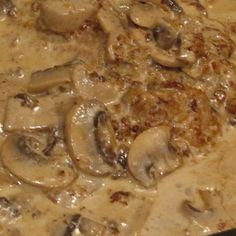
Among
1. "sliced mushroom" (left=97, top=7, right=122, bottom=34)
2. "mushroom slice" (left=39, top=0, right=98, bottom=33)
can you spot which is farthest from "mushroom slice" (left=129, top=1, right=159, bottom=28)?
"mushroom slice" (left=39, top=0, right=98, bottom=33)

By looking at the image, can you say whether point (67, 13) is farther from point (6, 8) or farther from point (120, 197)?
point (120, 197)

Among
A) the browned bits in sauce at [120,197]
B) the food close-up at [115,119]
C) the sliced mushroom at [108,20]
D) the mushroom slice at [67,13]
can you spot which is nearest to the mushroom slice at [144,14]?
the food close-up at [115,119]

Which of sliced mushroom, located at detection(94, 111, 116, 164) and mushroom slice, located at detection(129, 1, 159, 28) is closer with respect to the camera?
sliced mushroom, located at detection(94, 111, 116, 164)

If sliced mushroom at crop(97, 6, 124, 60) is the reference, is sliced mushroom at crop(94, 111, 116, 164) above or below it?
below

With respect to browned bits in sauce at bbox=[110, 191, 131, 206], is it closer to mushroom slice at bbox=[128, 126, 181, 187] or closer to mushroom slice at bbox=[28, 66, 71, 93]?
mushroom slice at bbox=[128, 126, 181, 187]

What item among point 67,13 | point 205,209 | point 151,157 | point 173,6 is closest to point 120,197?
point 151,157

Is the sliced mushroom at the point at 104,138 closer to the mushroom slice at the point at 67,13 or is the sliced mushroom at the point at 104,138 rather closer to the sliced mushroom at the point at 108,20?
the sliced mushroom at the point at 108,20

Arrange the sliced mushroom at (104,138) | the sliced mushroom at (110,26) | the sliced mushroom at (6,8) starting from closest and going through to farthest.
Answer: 1. the sliced mushroom at (104,138)
2. the sliced mushroom at (110,26)
3. the sliced mushroom at (6,8)

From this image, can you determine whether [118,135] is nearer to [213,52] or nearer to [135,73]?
[135,73]
